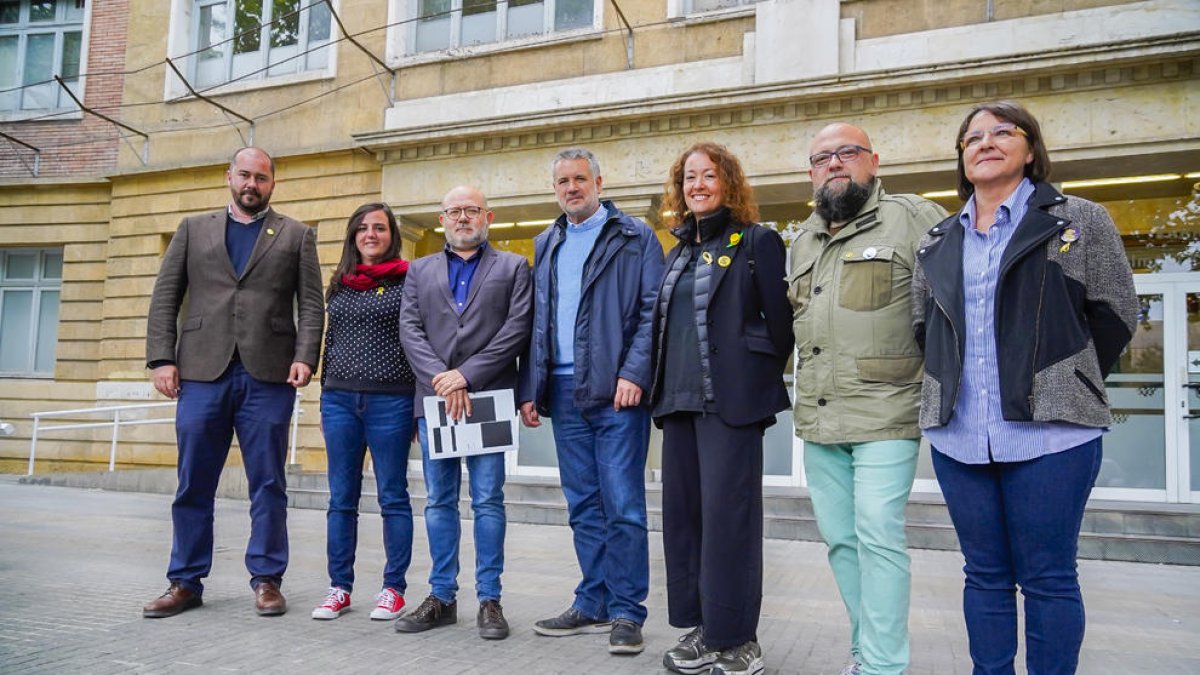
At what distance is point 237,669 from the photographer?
327cm

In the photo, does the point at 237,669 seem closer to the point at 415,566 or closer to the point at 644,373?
Answer: the point at 644,373

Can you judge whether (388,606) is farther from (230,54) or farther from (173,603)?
(230,54)

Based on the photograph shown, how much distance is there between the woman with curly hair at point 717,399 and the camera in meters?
3.31

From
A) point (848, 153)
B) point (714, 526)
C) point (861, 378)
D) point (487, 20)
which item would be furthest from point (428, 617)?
point (487, 20)

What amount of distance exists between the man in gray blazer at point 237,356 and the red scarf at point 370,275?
1.11 feet

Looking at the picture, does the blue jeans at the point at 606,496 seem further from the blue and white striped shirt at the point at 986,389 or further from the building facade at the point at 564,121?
the building facade at the point at 564,121

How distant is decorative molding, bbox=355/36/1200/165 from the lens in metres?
8.77

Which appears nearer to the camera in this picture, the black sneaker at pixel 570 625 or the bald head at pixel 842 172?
the bald head at pixel 842 172

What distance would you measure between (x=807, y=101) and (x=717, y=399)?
7.50 metres

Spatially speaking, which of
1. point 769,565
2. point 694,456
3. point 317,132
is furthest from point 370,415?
point 317,132

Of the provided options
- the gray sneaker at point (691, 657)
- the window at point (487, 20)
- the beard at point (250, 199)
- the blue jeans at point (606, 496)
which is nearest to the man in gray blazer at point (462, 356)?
the blue jeans at point (606, 496)

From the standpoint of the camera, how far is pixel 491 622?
12.8 feet

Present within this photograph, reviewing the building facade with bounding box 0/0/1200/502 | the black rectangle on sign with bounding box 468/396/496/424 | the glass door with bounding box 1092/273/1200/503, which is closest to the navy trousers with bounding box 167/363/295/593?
the black rectangle on sign with bounding box 468/396/496/424

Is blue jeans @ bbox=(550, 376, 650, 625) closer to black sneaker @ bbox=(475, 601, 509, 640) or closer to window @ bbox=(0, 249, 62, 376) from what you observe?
black sneaker @ bbox=(475, 601, 509, 640)
